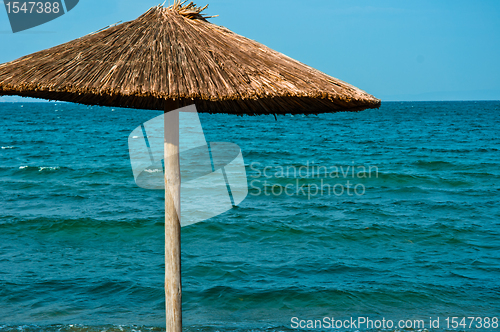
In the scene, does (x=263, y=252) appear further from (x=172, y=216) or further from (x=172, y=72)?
(x=172, y=72)

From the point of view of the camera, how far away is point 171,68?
2498 mm

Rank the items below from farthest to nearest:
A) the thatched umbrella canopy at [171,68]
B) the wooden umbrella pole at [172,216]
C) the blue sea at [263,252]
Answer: the blue sea at [263,252], the wooden umbrella pole at [172,216], the thatched umbrella canopy at [171,68]

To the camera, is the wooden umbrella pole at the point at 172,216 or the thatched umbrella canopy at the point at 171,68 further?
the wooden umbrella pole at the point at 172,216

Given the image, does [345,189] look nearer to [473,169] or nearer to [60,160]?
[473,169]

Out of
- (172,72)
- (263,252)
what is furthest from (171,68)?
(263,252)

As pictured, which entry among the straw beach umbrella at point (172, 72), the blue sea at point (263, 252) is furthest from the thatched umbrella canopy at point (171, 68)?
the blue sea at point (263, 252)

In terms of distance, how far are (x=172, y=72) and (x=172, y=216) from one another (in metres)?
1.05

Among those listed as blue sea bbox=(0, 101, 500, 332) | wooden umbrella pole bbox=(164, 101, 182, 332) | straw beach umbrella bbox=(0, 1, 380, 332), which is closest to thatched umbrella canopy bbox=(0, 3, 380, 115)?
straw beach umbrella bbox=(0, 1, 380, 332)

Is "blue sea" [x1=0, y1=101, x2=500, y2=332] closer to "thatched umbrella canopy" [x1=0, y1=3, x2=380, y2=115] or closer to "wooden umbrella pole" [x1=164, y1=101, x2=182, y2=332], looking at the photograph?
"wooden umbrella pole" [x1=164, y1=101, x2=182, y2=332]

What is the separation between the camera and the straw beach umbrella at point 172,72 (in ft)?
7.91

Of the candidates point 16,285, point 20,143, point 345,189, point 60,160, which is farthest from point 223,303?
point 20,143

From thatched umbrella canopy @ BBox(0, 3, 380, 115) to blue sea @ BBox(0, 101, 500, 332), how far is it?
12.3 ft

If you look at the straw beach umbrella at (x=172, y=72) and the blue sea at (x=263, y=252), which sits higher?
the straw beach umbrella at (x=172, y=72)

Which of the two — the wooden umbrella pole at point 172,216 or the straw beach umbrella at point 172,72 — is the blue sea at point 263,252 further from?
the straw beach umbrella at point 172,72
